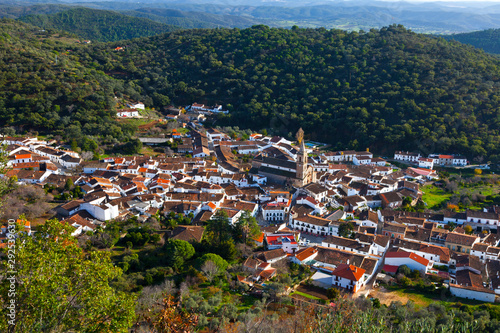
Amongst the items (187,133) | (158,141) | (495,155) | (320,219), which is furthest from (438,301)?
(187,133)

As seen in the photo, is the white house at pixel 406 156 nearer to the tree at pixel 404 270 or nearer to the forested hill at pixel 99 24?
the tree at pixel 404 270

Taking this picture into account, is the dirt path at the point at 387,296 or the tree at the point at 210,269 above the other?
the tree at the point at 210,269

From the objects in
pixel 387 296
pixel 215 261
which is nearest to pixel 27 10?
pixel 215 261

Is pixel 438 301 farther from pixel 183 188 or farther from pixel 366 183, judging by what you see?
pixel 183 188

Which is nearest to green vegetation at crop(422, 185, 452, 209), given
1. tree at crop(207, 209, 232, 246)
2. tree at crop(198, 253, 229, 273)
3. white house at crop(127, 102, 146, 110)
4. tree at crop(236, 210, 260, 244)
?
tree at crop(236, 210, 260, 244)

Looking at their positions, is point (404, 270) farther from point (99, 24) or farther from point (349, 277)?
point (99, 24)

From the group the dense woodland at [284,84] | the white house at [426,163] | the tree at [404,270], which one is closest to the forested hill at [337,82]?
the dense woodland at [284,84]
